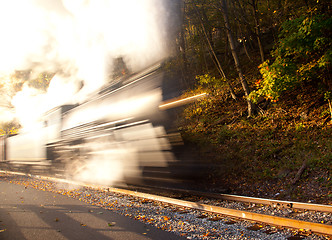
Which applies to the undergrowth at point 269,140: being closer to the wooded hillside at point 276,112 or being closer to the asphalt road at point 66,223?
the wooded hillside at point 276,112

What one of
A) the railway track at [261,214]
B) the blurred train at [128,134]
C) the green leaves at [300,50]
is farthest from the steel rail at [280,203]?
the green leaves at [300,50]

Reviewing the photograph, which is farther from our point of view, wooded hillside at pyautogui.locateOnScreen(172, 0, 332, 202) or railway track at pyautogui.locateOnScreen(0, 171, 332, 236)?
wooded hillside at pyautogui.locateOnScreen(172, 0, 332, 202)

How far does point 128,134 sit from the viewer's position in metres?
6.12

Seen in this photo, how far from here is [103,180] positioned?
28.3 feet

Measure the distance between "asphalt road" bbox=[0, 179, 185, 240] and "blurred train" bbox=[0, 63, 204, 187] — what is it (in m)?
1.38

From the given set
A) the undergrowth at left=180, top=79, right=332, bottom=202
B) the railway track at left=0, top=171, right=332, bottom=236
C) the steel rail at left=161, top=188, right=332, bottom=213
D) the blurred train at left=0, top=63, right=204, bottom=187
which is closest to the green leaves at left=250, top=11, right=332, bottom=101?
the undergrowth at left=180, top=79, right=332, bottom=202

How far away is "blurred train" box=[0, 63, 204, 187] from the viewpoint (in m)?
5.74

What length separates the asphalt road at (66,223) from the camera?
4270 millimetres

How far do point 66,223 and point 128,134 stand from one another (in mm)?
2328

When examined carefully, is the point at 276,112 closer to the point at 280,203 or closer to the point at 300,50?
the point at 300,50

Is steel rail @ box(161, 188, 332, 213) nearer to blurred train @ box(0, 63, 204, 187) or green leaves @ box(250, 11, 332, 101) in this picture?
blurred train @ box(0, 63, 204, 187)

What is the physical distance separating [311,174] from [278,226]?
150 inches

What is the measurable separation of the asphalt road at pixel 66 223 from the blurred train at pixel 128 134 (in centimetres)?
138

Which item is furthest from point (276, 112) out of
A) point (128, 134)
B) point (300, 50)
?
point (128, 134)
